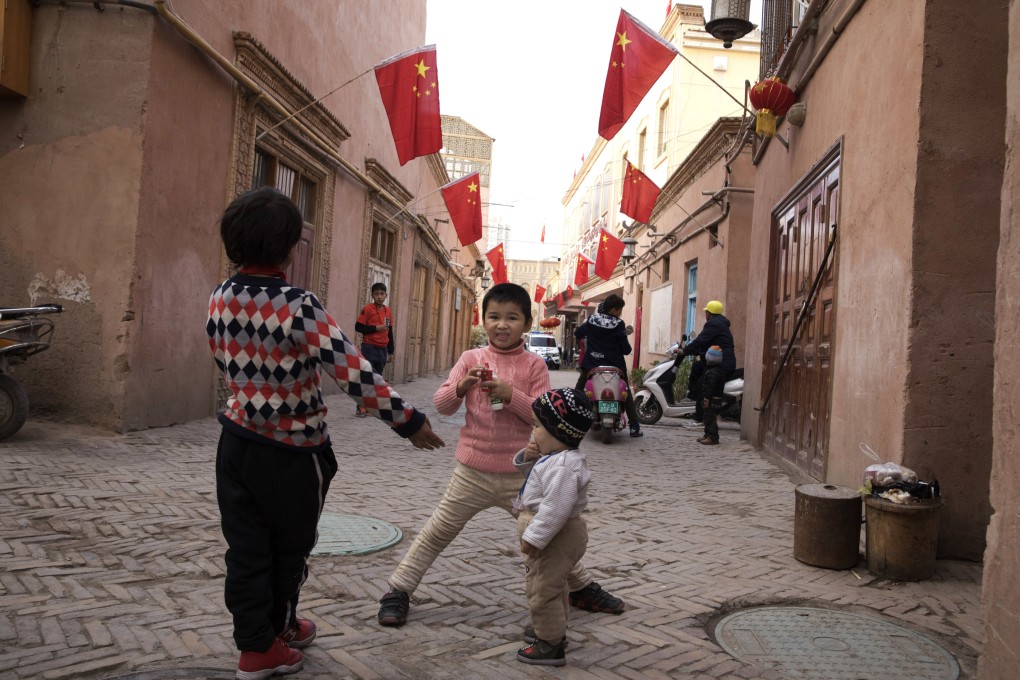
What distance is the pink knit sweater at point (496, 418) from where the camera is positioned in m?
3.24

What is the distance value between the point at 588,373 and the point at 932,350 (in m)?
5.17

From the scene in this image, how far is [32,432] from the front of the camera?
640 cm

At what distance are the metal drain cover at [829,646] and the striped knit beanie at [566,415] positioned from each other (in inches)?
42.2

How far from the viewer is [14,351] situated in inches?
242

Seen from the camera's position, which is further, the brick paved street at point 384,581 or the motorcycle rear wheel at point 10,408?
the motorcycle rear wheel at point 10,408

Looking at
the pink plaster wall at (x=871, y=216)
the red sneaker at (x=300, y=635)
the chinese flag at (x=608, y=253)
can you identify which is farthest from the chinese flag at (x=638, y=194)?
the red sneaker at (x=300, y=635)

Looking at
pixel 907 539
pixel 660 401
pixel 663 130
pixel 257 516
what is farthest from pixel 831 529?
pixel 663 130

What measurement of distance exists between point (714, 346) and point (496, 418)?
7.01 metres

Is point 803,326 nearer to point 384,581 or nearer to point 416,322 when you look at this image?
point 384,581

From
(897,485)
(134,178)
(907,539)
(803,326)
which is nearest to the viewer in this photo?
(907,539)

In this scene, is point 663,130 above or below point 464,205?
above

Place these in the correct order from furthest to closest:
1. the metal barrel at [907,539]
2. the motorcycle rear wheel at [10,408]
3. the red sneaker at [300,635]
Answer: the motorcycle rear wheel at [10,408]
the metal barrel at [907,539]
the red sneaker at [300,635]

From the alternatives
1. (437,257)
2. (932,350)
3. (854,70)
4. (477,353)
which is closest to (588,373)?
(854,70)

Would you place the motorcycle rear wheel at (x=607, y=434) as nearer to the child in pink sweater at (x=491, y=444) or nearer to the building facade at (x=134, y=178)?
the building facade at (x=134, y=178)
